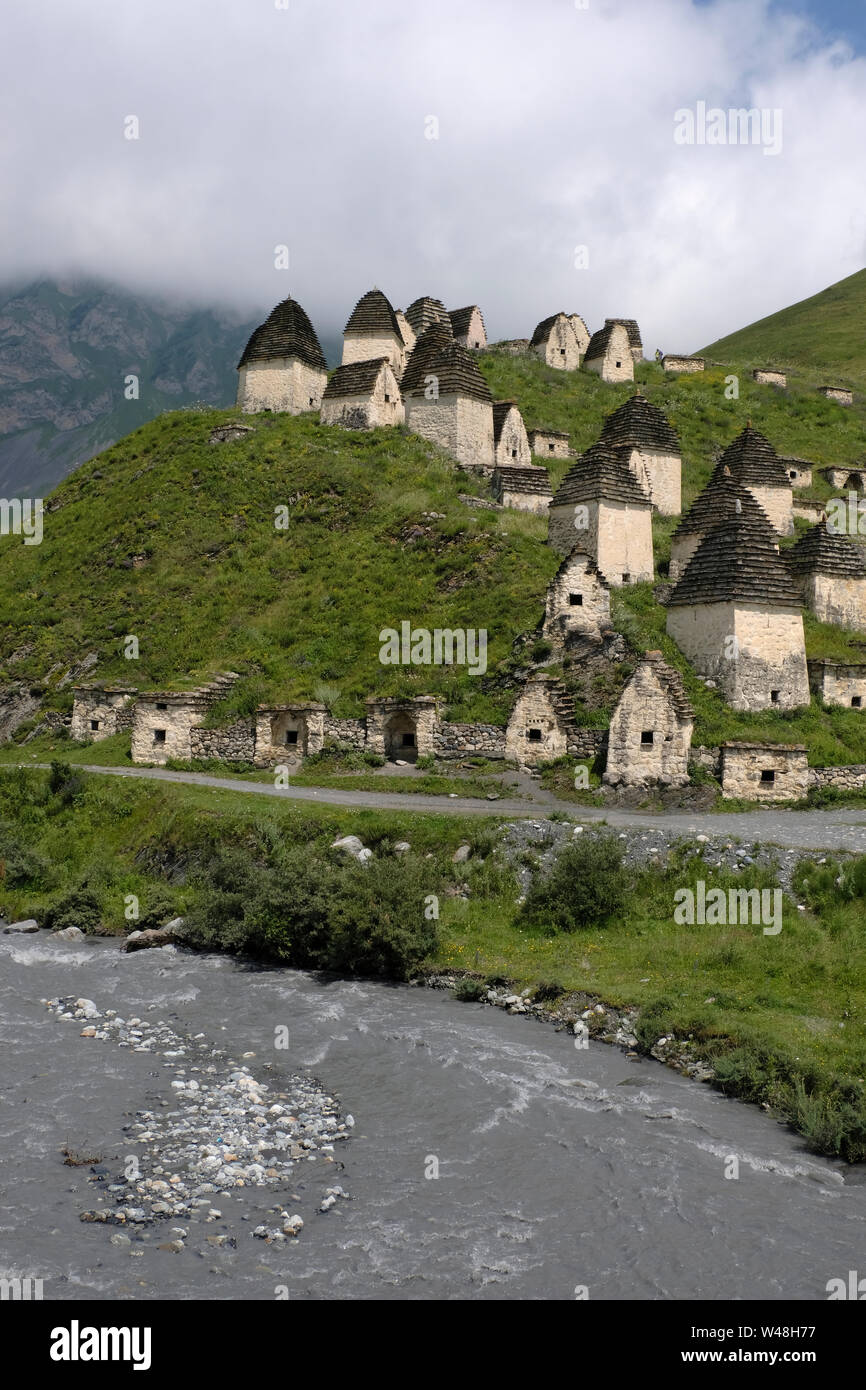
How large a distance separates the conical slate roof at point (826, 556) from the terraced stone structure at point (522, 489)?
12984 mm

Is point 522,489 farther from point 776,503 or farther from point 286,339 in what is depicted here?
point 286,339

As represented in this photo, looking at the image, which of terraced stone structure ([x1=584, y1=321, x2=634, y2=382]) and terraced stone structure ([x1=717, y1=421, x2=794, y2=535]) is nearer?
terraced stone structure ([x1=717, y1=421, x2=794, y2=535])

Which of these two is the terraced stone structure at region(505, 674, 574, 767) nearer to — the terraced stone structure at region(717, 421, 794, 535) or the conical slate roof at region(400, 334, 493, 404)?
the terraced stone structure at region(717, 421, 794, 535)

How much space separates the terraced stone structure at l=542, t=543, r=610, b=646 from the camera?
31547 millimetres

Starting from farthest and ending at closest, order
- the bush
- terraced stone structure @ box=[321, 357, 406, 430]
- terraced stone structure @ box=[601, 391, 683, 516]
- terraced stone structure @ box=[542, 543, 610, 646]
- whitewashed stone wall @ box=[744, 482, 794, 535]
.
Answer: terraced stone structure @ box=[321, 357, 406, 430], terraced stone structure @ box=[601, 391, 683, 516], whitewashed stone wall @ box=[744, 482, 794, 535], terraced stone structure @ box=[542, 543, 610, 646], the bush

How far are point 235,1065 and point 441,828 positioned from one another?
28.1 ft

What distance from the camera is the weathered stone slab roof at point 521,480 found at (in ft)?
155

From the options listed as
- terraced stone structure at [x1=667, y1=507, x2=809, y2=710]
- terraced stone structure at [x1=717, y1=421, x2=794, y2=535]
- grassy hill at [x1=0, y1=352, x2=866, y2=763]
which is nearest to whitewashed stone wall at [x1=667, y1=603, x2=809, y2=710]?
terraced stone structure at [x1=667, y1=507, x2=809, y2=710]

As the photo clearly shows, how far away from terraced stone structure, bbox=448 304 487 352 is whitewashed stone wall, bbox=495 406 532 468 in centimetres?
2371

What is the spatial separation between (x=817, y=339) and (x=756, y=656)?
90.8 m

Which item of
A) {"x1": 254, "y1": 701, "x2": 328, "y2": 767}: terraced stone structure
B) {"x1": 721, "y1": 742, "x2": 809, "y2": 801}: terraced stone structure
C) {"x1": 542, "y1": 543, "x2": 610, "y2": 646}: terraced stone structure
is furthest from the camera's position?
{"x1": 542, "y1": 543, "x2": 610, "y2": 646}: terraced stone structure

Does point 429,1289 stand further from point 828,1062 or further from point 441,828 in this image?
point 441,828

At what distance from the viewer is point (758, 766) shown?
87.2 ft
